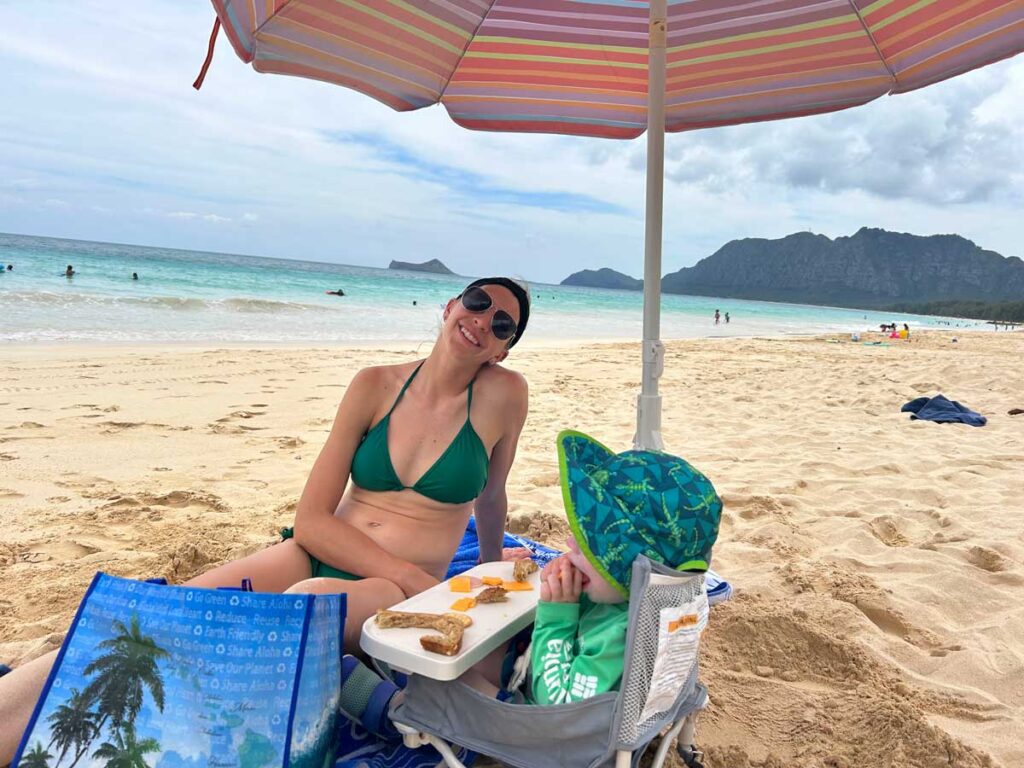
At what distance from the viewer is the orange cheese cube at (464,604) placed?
167cm

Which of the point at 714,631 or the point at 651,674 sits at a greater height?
the point at 651,674

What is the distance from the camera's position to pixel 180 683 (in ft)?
4.49

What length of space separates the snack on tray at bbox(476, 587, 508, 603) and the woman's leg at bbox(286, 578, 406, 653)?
334 millimetres

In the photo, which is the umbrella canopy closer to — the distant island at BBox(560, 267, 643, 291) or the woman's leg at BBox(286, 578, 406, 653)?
the woman's leg at BBox(286, 578, 406, 653)

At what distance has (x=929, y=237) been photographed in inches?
4109

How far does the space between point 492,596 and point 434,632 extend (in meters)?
0.24

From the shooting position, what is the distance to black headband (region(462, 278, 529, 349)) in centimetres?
231

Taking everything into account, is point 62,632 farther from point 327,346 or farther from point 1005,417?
point 327,346

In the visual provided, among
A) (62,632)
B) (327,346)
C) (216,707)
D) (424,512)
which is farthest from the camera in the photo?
(327,346)

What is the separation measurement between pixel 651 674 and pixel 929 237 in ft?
408

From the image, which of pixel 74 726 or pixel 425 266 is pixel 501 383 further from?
pixel 425 266

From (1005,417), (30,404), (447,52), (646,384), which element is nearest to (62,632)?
(646,384)

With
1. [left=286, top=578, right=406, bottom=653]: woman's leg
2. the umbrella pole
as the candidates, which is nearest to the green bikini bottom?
[left=286, top=578, right=406, bottom=653]: woman's leg

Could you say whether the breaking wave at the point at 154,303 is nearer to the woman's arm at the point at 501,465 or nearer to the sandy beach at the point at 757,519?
the sandy beach at the point at 757,519
